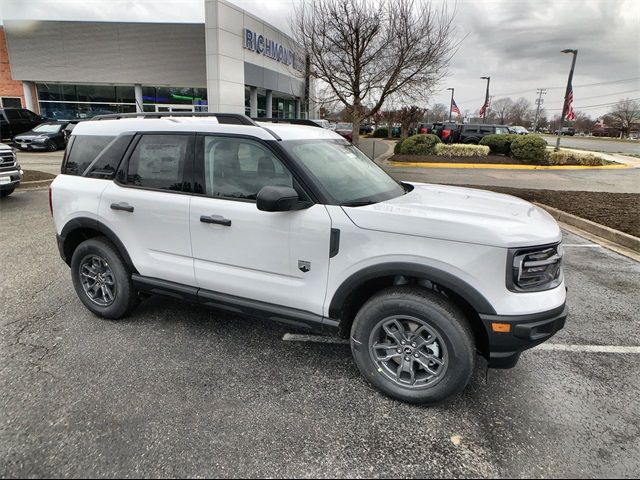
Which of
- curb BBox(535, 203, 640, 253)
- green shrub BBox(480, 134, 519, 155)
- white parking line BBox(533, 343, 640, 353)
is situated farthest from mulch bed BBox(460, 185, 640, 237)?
green shrub BBox(480, 134, 519, 155)

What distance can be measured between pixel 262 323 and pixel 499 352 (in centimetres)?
215

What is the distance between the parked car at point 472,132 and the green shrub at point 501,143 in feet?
14.0

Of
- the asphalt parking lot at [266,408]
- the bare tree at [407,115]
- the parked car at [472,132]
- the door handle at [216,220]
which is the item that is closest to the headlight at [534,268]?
the asphalt parking lot at [266,408]

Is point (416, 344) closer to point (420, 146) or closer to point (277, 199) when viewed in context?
point (277, 199)

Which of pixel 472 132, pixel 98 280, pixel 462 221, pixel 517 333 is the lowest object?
pixel 98 280

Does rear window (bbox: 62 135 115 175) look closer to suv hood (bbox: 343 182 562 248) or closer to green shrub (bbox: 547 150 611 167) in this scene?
suv hood (bbox: 343 182 562 248)

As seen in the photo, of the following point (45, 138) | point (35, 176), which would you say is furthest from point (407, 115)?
point (35, 176)

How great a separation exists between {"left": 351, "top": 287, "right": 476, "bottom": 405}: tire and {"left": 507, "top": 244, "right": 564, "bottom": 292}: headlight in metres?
0.41

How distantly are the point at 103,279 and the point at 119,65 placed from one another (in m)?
28.1

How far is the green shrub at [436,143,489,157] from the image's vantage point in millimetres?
20125

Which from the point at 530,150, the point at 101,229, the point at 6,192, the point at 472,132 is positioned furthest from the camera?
the point at 472,132

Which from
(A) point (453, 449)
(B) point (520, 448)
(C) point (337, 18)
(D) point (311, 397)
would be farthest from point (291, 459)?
(C) point (337, 18)

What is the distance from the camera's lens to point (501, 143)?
2094 cm

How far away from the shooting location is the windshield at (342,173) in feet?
10.1
